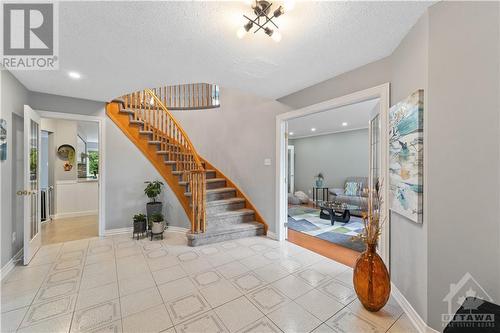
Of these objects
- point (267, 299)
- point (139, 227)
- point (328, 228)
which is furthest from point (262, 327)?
point (328, 228)

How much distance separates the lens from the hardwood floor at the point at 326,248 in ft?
9.61

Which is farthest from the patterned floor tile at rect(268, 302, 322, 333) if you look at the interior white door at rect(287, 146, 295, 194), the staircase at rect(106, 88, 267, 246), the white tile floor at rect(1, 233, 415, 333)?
the interior white door at rect(287, 146, 295, 194)

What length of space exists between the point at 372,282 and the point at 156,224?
10.6ft

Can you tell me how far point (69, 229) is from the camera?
4.14m

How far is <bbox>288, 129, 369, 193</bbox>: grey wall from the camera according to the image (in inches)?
263

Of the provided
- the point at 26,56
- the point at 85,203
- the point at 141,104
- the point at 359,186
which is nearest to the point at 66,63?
the point at 26,56

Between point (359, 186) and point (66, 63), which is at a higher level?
point (66, 63)

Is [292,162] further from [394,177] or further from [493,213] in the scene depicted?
[493,213]

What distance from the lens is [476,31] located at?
4.40 ft

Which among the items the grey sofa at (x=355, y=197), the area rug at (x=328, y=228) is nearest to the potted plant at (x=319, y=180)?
the grey sofa at (x=355, y=197)

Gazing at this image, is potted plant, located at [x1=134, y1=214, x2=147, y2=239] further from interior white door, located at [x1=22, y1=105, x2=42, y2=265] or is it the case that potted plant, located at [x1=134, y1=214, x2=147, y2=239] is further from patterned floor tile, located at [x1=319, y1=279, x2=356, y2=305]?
patterned floor tile, located at [x1=319, y1=279, x2=356, y2=305]

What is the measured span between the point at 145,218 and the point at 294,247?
2643mm

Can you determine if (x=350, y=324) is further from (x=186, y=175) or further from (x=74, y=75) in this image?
(x=74, y=75)

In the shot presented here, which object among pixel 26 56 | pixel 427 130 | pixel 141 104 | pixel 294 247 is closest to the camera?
pixel 427 130
